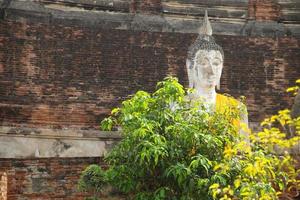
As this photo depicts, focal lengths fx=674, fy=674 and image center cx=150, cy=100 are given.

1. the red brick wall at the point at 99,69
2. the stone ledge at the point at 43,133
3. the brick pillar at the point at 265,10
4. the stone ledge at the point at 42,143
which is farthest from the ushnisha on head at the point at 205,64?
the brick pillar at the point at 265,10

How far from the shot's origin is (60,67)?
38.5 feet

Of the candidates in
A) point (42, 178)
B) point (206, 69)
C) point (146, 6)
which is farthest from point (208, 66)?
point (146, 6)

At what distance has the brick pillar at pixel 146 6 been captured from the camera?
43.2 feet

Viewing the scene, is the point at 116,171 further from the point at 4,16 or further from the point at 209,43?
the point at 4,16

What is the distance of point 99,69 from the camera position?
472 inches

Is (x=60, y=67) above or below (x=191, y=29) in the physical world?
below

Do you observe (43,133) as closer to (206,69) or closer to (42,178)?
(42,178)

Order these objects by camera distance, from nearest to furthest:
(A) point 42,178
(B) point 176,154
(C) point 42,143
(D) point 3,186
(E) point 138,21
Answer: (B) point 176,154, (D) point 3,186, (A) point 42,178, (C) point 42,143, (E) point 138,21

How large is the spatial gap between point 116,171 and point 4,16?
20.5 ft

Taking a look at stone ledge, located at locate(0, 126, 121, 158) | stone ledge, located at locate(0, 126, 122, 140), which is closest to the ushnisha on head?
stone ledge, located at locate(0, 126, 122, 140)

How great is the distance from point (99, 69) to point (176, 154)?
5.92 meters

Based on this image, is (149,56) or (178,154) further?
(149,56)

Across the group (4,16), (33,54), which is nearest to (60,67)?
(33,54)

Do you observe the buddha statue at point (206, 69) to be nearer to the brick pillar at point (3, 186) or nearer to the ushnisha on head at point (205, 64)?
the ushnisha on head at point (205, 64)
